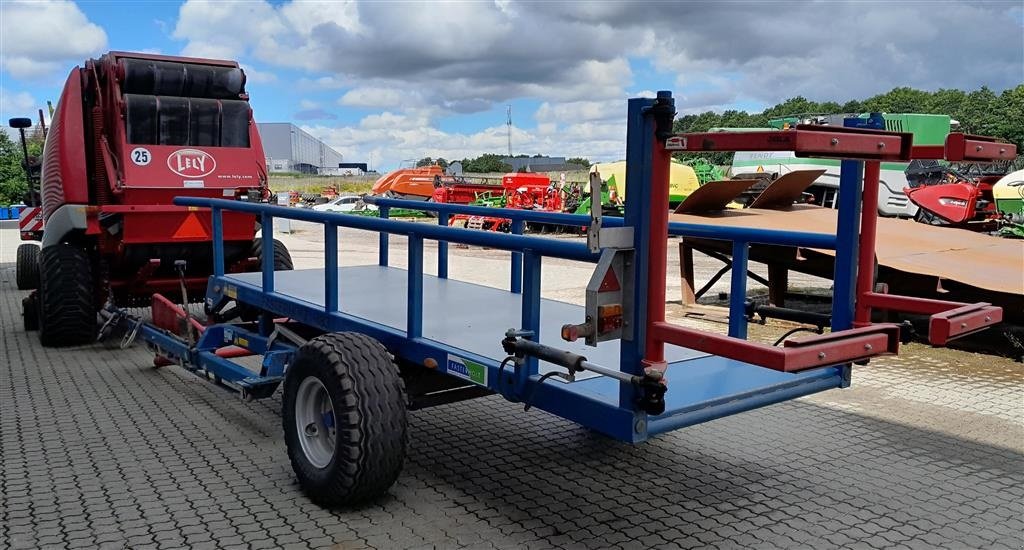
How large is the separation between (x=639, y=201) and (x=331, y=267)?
2.16 meters

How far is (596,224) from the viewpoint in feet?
9.55

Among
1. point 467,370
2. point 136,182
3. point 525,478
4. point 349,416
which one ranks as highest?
point 136,182

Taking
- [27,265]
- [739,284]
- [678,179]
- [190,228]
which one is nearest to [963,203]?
[678,179]

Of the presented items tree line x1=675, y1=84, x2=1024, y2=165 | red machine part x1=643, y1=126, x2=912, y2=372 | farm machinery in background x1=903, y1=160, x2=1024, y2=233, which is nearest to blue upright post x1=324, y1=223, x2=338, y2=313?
red machine part x1=643, y1=126, x2=912, y2=372

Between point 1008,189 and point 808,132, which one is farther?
point 1008,189

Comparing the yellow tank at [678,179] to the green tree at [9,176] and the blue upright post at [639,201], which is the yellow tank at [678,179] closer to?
the blue upright post at [639,201]

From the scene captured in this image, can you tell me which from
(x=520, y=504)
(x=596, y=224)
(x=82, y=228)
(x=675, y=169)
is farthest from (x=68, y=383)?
(x=675, y=169)

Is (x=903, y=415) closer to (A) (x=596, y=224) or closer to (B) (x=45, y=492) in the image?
(A) (x=596, y=224)

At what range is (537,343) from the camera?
3469 mm

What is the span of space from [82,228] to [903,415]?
283 inches

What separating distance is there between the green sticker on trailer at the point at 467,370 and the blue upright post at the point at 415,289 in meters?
0.35

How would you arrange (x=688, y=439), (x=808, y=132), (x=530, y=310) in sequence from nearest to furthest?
(x=808, y=132)
(x=530, y=310)
(x=688, y=439)

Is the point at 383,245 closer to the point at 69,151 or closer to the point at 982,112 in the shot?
the point at 69,151

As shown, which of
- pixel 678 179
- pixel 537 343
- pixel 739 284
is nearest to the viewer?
pixel 537 343
